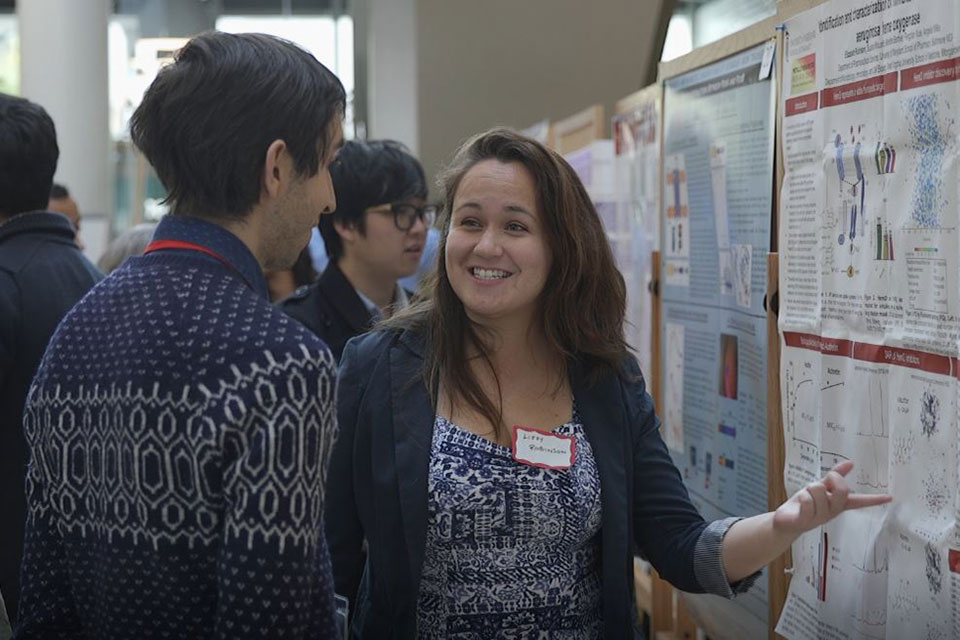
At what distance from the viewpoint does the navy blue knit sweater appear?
1.36m

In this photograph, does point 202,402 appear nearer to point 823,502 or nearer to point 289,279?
point 823,502

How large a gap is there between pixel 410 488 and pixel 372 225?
1341 mm

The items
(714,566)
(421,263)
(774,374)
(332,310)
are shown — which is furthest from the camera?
(421,263)

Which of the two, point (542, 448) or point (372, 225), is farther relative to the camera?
point (372, 225)

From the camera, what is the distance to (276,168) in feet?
4.89

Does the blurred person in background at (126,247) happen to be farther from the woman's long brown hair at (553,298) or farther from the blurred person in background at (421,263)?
the woman's long brown hair at (553,298)

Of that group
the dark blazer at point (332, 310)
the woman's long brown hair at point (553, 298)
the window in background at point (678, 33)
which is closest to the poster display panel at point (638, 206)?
the window in background at point (678, 33)

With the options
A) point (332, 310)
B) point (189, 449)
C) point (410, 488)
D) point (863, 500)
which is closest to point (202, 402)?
point (189, 449)

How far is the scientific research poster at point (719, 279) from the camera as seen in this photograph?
267 centimetres

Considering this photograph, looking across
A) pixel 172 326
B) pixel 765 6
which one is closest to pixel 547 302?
pixel 172 326

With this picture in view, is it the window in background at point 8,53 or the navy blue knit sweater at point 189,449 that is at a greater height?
the window in background at point 8,53

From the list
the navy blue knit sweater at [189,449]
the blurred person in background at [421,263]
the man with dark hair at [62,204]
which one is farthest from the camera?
the man with dark hair at [62,204]

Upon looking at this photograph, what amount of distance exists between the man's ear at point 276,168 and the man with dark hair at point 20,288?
4.42 feet

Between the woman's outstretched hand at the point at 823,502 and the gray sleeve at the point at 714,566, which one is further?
the gray sleeve at the point at 714,566
